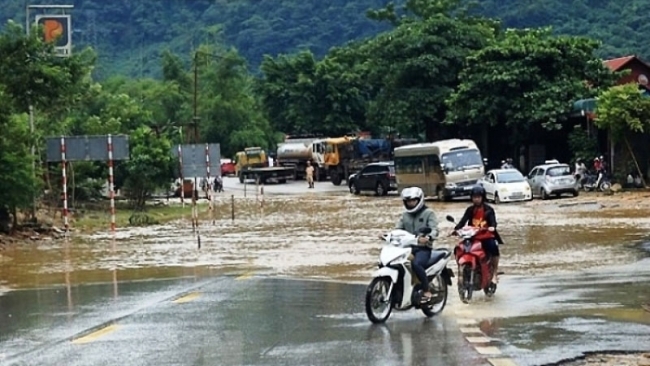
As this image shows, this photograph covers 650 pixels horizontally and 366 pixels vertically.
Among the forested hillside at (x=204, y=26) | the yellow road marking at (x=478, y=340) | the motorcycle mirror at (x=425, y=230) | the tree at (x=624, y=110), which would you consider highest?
the forested hillside at (x=204, y=26)

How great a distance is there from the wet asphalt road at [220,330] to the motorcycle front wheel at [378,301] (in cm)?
16

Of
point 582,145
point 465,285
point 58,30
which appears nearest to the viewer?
point 465,285

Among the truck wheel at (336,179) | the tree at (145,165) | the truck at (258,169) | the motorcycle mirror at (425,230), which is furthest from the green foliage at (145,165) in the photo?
the motorcycle mirror at (425,230)

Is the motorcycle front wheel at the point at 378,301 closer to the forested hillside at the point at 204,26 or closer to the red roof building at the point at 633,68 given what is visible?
the red roof building at the point at 633,68

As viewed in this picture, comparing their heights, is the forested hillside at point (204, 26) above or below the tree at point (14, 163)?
above

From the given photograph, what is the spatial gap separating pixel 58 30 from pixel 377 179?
2567cm

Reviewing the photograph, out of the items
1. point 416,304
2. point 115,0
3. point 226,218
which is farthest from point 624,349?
point 115,0

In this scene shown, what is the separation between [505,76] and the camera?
186 feet

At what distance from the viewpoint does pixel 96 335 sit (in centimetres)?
1291

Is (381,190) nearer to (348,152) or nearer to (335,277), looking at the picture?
(348,152)

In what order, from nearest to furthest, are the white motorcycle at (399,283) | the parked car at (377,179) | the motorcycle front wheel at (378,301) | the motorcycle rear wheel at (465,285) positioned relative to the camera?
the motorcycle front wheel at (378,301) < the white motorcycle at (399,283) < the motorcycle rear wheel at (465,285) < the parked car at (377,179)

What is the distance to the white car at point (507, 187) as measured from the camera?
148ft

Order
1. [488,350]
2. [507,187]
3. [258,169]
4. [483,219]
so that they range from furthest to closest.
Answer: [258,169], [507,187], [483,219], [488,350]

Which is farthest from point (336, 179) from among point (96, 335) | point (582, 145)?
point (96, 335)
